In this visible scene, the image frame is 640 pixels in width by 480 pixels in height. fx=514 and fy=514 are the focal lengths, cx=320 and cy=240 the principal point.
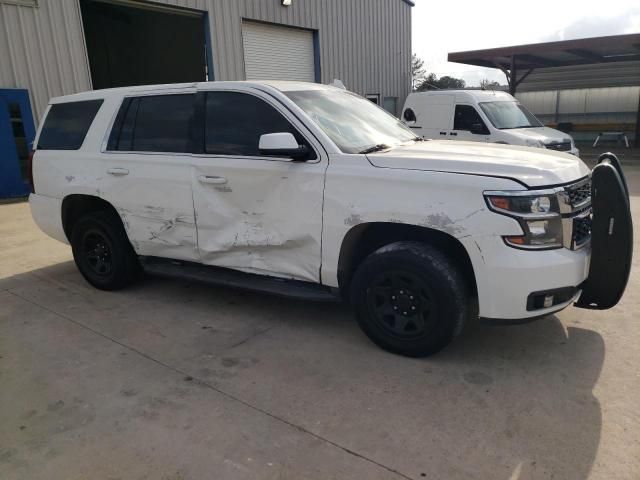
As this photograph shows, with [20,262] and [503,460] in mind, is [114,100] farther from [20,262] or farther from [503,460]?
[503,460]

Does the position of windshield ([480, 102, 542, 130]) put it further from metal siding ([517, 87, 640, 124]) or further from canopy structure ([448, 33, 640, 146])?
metal siding ([517, 87, 640, 124])

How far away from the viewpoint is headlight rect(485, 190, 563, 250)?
3039 millimetres

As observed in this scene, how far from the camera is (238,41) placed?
47.1 ft

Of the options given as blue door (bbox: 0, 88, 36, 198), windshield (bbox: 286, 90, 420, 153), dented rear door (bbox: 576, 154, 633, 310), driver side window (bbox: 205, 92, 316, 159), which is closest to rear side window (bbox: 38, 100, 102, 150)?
driver side window (bbox: 205, 92, 316, 159)

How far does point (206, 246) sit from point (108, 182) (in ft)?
4.09

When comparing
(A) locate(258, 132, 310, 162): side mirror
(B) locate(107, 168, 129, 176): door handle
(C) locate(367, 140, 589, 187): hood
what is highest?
(A) locate(258, 132, 310, 162): side mirror

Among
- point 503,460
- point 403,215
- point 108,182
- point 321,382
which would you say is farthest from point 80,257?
point 503,460

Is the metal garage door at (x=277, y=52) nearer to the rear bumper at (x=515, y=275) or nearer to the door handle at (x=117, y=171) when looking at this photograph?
the door handle at (x=117, y=171)

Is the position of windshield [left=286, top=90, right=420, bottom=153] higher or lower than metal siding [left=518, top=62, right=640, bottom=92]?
lower

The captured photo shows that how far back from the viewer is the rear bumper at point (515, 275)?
120 inches

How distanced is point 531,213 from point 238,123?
2.33 m

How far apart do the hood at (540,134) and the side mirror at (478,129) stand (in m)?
0.46

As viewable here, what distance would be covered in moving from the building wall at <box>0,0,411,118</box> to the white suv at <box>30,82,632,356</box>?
23.0 ft


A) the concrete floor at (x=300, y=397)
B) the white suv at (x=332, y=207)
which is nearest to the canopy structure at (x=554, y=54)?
the concrete floor at (x=300, y=397)
